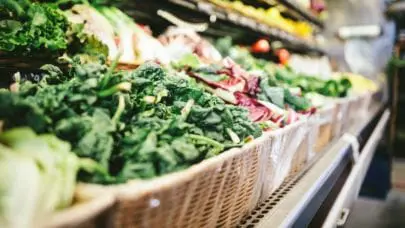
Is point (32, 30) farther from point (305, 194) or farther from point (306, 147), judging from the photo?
point (306, 147)

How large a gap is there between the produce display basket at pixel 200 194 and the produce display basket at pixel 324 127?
1.19 metres

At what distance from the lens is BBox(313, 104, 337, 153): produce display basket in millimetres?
2723

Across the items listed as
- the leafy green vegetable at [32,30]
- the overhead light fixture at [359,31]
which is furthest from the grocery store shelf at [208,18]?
the overhead light fixture at [359,31]

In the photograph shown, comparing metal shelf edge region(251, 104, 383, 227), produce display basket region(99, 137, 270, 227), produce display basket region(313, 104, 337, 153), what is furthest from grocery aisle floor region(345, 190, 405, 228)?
produce display basket region(99, 137, 270, 227)

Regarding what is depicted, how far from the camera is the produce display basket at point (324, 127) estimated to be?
2.72 m

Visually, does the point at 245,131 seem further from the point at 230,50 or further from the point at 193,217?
the point at 230,50

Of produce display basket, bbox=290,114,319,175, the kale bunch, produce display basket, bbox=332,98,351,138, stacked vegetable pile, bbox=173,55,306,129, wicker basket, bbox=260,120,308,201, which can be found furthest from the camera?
produce display basket, bbox=332,98,351,138

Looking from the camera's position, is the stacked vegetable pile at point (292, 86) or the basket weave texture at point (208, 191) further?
the stacked vegetable pile at point (292, 86)

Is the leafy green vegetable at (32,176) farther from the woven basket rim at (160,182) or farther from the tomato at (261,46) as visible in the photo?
the tomato at (261,46)

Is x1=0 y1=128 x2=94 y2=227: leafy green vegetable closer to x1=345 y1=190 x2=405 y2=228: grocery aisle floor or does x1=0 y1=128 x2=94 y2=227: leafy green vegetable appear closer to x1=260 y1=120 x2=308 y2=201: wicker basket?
x1=260 y1=120 x2=308 y2=201: wicker basket

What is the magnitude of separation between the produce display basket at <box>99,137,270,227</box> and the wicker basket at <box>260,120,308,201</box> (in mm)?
73

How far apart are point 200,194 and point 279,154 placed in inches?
28.3

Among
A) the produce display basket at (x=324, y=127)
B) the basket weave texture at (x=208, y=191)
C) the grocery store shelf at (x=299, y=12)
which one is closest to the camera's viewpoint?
the basket weave texture at (x=208, y=191)

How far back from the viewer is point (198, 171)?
1.07 metres
